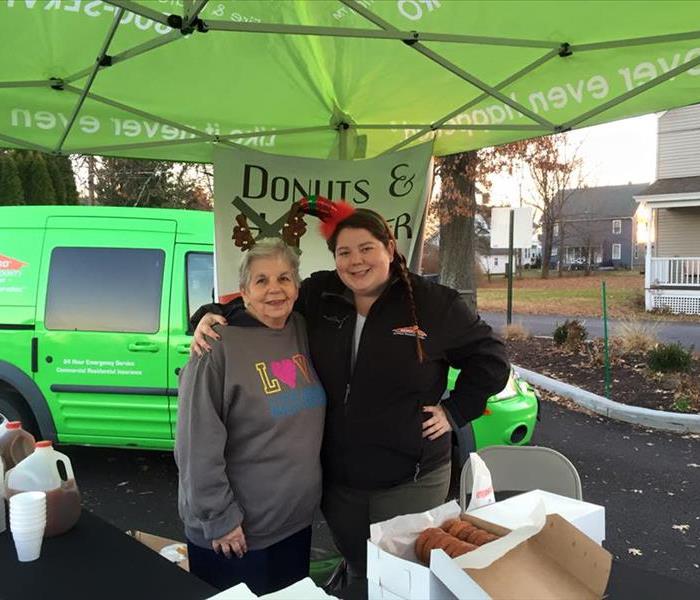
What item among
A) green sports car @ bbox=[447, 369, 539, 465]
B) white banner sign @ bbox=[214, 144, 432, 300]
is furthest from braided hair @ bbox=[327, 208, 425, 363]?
green sports car @ bbox=[447, 369, 539, 465]

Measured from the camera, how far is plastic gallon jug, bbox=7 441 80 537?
200cm

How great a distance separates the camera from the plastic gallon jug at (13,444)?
7.38 feet

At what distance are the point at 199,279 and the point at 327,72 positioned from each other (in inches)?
91.3

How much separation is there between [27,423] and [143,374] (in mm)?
1096

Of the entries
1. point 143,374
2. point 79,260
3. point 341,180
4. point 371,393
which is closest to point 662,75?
point 341,180

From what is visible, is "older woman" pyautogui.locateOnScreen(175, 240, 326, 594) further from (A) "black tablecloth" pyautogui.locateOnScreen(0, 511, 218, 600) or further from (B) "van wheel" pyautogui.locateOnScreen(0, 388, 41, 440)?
(B) "van wheel" pyautogui.locateOnScreen(0, 388, 41, 440)

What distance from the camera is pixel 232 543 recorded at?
6.98 ft

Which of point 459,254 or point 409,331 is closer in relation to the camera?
point 409,331

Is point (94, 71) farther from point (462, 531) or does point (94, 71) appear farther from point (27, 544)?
point (462, 531)

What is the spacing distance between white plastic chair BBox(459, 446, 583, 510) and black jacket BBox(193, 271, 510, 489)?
0.47 metres

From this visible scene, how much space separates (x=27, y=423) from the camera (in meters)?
4.98


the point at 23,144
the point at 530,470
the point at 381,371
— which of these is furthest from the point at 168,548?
the point at 23,144

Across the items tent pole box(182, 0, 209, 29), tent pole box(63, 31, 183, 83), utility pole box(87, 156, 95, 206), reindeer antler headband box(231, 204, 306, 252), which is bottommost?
reindeer antler headband box(231, 204, 306, 252)

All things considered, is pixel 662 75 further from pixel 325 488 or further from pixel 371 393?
pixel 325 488
